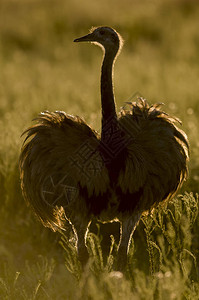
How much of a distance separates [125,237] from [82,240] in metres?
0.32

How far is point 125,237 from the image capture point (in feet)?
13.8

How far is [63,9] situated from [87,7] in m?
0.86

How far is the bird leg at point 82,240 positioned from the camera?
4.23 metres

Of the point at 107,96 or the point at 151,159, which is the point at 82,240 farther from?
the point at 107,96

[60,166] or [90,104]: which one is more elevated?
[90,104]

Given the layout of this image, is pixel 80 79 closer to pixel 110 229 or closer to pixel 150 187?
pixel 110 229

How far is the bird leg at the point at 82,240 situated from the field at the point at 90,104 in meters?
0.07

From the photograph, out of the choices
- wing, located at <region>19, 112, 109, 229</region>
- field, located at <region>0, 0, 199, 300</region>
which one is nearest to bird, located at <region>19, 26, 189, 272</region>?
wing, located at <region>19, 112, 109, 229</region>

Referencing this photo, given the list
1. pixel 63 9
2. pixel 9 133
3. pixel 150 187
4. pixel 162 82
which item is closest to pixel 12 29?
pixel 63 9

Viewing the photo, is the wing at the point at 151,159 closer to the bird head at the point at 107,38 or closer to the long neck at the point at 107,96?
the long neck at the point at 107,96

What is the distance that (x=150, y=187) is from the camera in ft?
13.6

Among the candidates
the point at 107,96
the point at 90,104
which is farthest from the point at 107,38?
the point at 90,104

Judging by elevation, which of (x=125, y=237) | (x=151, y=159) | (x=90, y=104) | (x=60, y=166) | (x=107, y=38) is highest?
(x=90, y=104)

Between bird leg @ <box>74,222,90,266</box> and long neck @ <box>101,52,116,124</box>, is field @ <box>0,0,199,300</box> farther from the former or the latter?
long neck @ <box>101,52,116,124</box>
